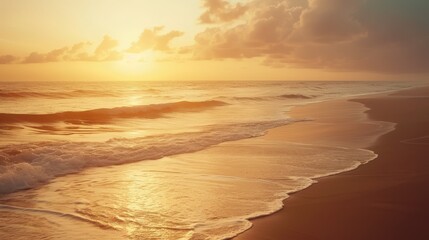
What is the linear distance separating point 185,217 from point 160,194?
1495 mm

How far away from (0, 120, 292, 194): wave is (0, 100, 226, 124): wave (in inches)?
384

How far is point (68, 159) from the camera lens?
11.0m

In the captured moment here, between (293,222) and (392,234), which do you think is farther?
(293,222)

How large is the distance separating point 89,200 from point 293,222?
3711mm

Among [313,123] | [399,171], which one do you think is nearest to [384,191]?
[399,171]

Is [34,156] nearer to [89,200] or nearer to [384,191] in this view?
→ [89,200]

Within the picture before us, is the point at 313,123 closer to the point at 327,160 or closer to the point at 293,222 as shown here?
the point at 327,160

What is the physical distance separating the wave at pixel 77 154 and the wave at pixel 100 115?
384 inches

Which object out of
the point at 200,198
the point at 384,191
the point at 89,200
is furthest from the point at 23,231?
the point at 384,191

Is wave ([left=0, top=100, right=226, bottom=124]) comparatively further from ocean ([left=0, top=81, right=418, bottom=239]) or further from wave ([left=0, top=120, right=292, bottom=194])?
wave ([left=0, top=120, right=292, bottom=194])

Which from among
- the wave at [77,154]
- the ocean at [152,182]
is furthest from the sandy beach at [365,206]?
the wave at [77,154]

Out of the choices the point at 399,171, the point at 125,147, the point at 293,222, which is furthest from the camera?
the point at 125,147

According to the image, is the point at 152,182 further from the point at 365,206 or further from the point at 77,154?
the point at 365,206

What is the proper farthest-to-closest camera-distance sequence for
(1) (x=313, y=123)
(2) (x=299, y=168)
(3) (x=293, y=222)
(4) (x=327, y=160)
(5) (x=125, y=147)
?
1. (1) (x=313, y=123)
2. (5) (x=125, y=147)
3. (4) (x=327, y=160)
4. (2) (x=299, y=168)
5. (3) (x=293, y=222)
